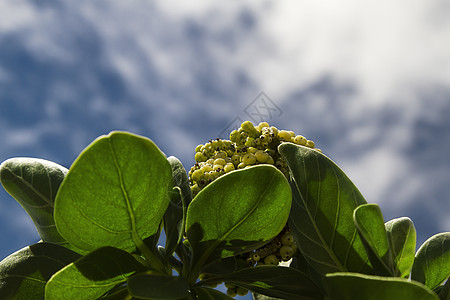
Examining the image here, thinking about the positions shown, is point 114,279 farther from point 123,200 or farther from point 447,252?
point 447,252

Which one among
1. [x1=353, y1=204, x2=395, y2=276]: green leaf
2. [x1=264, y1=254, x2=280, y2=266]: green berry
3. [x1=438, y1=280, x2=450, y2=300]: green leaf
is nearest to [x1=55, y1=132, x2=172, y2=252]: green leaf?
[x1=264, y1=254, x2=280, y2=266]: green berry

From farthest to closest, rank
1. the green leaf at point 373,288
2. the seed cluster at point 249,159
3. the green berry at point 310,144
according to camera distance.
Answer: the green berry at point 310,144, the seed cluster at point 249,159, the green leaf at point 373,288

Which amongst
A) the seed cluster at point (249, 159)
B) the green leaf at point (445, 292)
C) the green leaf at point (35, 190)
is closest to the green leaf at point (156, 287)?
the seed cluster at point (249, 159)

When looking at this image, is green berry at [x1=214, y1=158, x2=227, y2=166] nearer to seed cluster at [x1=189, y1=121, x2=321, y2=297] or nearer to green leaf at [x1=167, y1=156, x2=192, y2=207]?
seed cluster at [x1=189, y1=121, x2=321, y2=297]

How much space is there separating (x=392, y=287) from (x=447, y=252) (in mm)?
546

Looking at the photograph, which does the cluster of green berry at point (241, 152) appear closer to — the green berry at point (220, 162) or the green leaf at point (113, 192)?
the green berry at point (220, 162)

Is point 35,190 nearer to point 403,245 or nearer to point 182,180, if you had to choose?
point 182,180

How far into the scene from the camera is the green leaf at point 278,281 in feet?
3.56

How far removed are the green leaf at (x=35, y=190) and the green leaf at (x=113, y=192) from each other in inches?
9.6

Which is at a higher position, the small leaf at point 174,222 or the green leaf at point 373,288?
the small leaf at point 174,222

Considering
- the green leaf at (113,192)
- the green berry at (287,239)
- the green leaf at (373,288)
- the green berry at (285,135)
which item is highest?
the green berry at (285,135)

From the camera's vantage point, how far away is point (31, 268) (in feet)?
3.77

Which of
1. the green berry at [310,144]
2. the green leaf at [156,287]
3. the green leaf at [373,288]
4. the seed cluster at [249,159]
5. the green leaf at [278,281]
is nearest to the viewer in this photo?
the green leaf at [373,288]

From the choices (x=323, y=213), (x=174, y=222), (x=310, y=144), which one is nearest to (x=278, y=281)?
(x=323, y=213)
